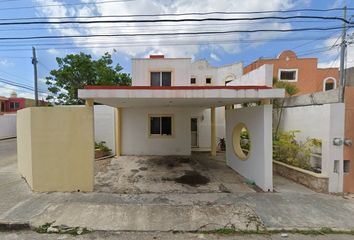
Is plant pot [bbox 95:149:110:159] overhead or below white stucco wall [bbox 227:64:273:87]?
below

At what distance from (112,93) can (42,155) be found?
283 cm

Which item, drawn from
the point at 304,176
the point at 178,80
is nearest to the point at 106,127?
the point at 178,80

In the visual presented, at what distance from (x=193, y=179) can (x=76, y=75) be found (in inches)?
743

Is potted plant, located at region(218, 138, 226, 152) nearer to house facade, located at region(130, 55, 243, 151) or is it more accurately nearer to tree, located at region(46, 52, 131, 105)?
house facade, located at region(130, 55, 243, 151)

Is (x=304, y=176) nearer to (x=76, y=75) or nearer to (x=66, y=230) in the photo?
(x=66, y=230)

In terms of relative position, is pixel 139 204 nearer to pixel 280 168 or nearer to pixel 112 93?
pixel 112 93

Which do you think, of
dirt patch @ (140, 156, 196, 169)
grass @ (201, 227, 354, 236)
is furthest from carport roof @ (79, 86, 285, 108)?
dirt patch @ (140, 156, 196, 169)

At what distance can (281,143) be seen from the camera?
322 inches

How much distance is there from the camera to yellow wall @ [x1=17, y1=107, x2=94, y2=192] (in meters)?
6.39

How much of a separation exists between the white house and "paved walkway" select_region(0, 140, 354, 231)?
1.22 meters

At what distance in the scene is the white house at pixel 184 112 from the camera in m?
6.22

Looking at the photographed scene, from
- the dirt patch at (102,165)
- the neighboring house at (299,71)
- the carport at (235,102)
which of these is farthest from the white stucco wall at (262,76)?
the neighboring house at (299,71)

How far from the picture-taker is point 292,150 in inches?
308

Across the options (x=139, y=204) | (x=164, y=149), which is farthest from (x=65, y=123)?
(x=164, y=149)
